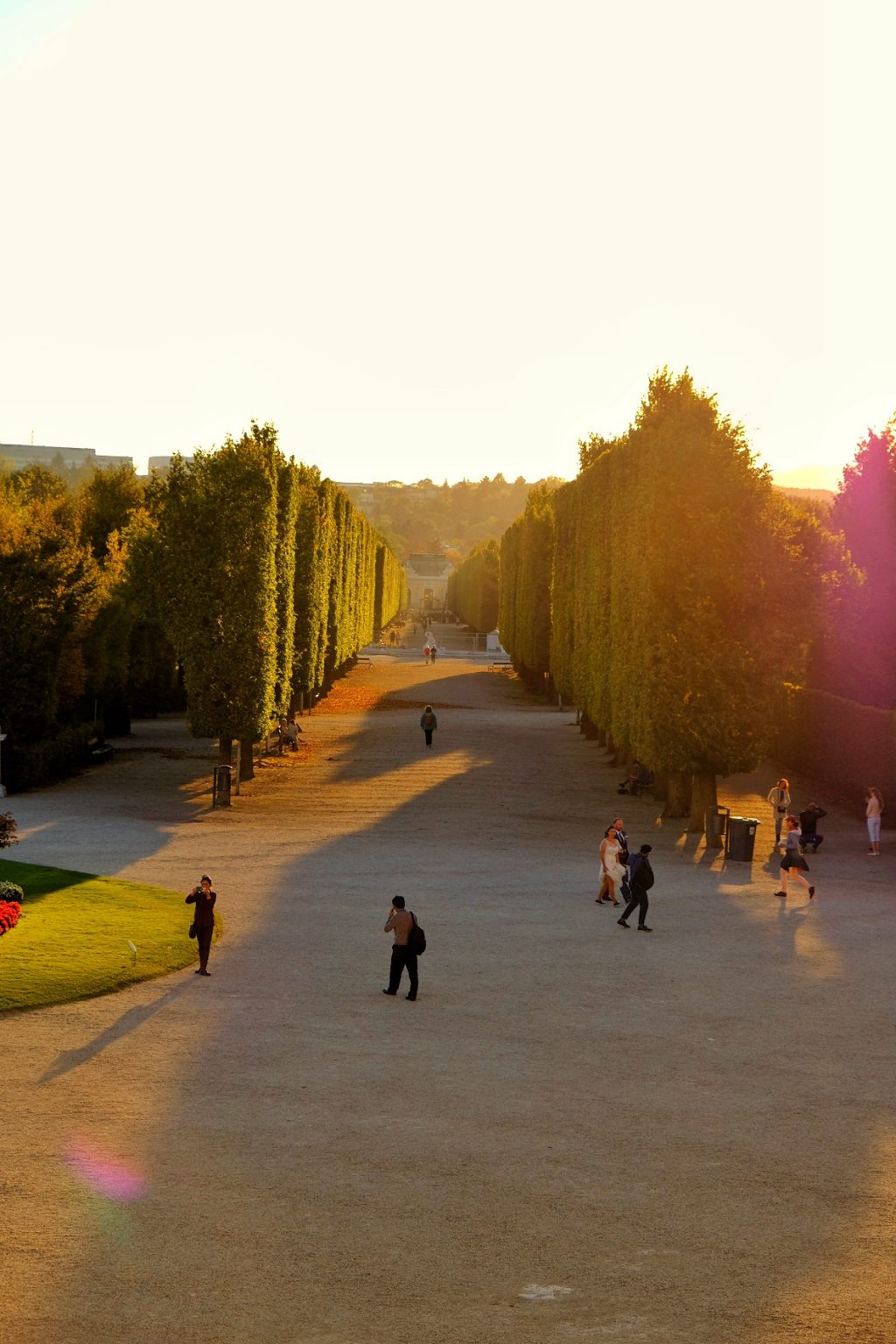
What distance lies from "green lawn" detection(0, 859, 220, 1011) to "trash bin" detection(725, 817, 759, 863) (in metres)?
13.1

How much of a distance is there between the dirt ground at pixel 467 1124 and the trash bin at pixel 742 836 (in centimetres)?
196

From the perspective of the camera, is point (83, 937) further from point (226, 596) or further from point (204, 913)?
point (226, 596)

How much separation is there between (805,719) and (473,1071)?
33.6 meters

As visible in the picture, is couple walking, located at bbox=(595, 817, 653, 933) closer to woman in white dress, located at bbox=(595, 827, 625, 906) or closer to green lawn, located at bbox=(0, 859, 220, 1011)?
woman in white dress, located at bbox=(595, 827, 625, 906)

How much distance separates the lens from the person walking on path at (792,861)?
26.9 m

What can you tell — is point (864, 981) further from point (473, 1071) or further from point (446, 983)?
point (473, 1071)

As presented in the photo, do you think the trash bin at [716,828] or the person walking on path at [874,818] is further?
the trash bin at [716,828]

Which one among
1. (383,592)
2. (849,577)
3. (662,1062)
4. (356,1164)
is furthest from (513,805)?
(383,592)

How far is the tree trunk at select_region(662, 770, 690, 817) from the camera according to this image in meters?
37.0

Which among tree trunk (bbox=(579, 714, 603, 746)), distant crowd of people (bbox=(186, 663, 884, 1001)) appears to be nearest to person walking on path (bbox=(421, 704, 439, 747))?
distant crowd of people (bbox=(186, 663, 884, 1001))

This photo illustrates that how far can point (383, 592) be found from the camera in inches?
5128

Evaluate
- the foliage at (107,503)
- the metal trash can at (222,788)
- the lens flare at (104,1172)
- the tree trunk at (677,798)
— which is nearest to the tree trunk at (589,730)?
the tree trunk at (677,798)

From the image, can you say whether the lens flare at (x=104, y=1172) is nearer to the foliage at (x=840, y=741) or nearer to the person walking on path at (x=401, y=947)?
the person walking on path at (x=401, y=947)

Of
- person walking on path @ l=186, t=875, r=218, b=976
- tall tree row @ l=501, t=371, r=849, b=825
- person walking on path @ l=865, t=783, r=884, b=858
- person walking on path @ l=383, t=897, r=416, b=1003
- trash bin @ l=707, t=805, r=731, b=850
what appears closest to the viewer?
person walking on path @ l=383, t=897, r=416, b=1003
